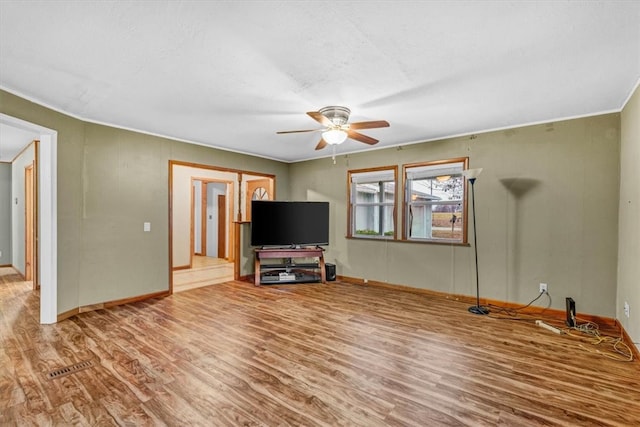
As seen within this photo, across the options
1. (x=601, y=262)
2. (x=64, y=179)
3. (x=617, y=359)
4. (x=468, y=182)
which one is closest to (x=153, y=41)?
(x=64, y=179)

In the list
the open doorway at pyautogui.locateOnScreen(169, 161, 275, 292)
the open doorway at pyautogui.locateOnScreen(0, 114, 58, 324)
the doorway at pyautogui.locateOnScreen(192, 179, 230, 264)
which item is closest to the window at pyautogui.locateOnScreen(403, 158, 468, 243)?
the open doorway at pyautogui.locateOnScreen(169, 161, 275, 292)

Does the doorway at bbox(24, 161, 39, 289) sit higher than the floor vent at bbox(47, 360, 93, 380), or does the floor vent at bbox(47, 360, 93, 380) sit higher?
the doorway at bbox(24, 161, 39, 289)

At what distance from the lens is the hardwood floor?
1.96 metres

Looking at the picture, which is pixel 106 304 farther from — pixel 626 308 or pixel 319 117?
pixel 626 308

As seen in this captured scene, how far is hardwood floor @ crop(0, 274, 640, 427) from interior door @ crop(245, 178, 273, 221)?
11.3ft

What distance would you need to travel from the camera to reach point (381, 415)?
194 centimetres

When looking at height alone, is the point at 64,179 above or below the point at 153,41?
below

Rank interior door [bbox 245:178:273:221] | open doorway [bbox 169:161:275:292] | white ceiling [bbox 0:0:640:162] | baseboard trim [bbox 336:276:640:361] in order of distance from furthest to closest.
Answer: interior door [bbox 245:178:273:221]
open doorway [bbox 169:161:275:292]
baseboard trim [bbox 336:276:640:361]
white ceiling [bbox 0:0:640:162]

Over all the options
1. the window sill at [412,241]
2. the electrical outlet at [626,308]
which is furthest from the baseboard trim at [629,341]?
the window sill at [412,241]

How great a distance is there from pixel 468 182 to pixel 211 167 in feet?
13.9

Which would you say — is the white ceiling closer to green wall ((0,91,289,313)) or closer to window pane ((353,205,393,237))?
green wall ((0,91,289,313))

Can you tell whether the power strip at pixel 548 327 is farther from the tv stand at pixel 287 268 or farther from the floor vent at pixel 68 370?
the floor vent at pixel 68 370

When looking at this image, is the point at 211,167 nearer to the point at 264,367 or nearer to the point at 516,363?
the point at 264,367

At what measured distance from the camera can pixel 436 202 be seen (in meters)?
4.82
